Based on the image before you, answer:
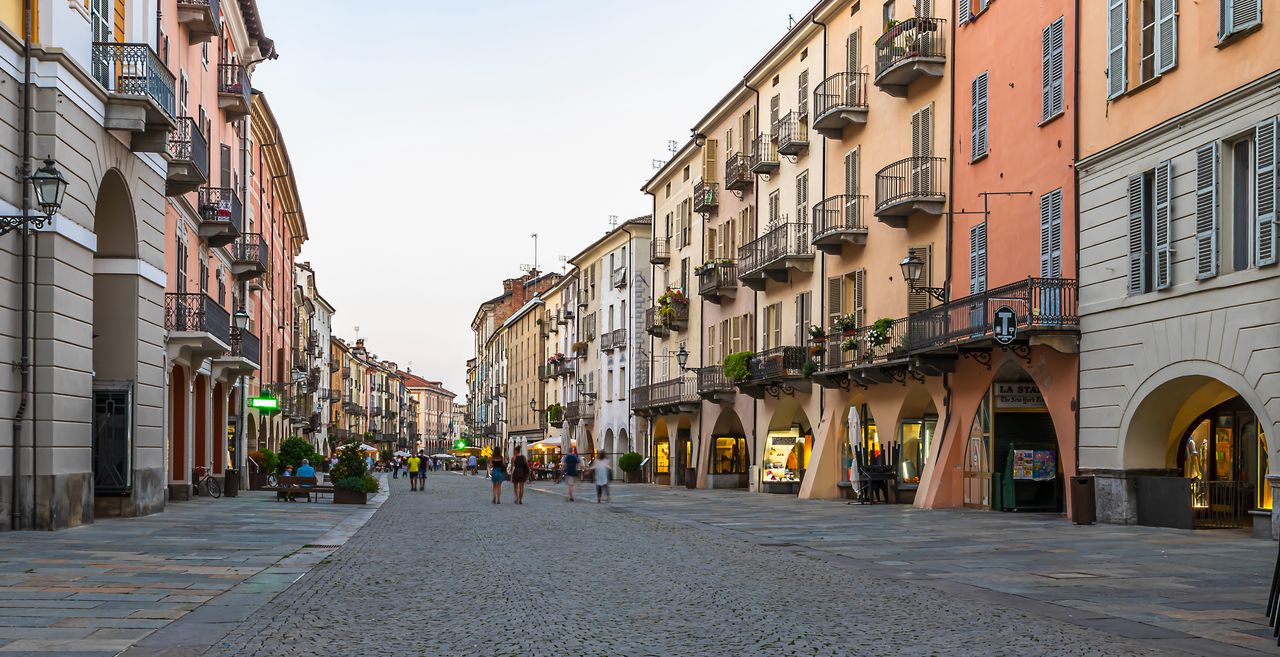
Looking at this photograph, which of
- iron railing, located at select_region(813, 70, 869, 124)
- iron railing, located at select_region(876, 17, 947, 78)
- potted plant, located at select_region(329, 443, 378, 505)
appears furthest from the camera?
iron railing, located at select_region(813, 70, 869, 124)

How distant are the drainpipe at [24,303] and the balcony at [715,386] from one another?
28441 millimetres

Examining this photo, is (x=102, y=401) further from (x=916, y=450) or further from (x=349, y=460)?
(x=916, y=450)

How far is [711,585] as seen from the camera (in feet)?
45.0

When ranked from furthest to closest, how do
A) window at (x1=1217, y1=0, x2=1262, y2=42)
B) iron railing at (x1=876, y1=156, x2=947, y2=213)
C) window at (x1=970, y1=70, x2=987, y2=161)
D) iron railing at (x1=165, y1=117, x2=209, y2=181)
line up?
iron railing at (x1=876, y1=156, x2=947, y2=213) → window at (x1=970, y1=70, x2=987, y2=161) → iron railing at (x1=165, y1=117, x2=209, y2=181) → window at (x1=1217, y1=0, x2=1262, y2=42)

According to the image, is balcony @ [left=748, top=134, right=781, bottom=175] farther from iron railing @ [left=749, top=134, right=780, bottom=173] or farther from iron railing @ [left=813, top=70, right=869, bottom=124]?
iron railing @ [left=813, top=70, right=869, bottom=124]

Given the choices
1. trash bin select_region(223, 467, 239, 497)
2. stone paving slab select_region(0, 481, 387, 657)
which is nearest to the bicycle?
trash bin select_region(223, 467, 239, 497)

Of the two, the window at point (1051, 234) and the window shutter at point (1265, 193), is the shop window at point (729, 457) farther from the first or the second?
the window shutter at point (1265, 193)

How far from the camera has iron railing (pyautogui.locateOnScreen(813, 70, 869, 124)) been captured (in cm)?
3488

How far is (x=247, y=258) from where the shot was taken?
44.7 m

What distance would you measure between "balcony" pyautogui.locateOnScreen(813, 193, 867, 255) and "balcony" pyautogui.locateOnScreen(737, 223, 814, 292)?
167 cm

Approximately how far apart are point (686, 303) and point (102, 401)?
32.4 metres

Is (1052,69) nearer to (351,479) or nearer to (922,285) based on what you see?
(922,285)

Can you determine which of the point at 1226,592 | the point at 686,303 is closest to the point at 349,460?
the point at 686,303

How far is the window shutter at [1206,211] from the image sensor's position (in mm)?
20219
